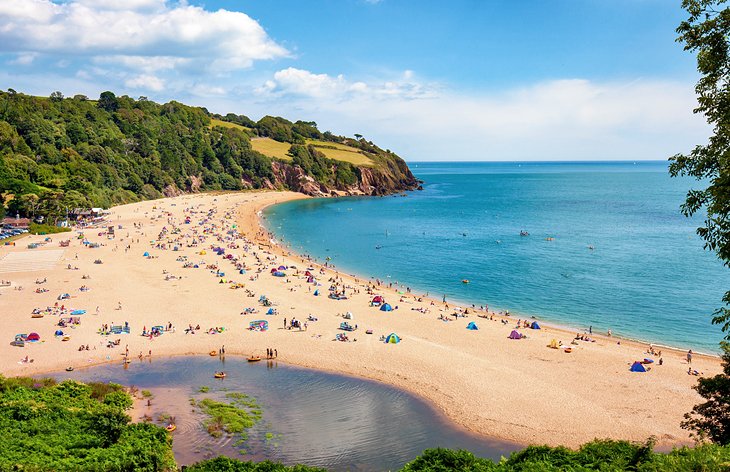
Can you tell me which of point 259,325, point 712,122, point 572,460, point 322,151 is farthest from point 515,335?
point 322,151

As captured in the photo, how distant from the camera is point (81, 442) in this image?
59.3 ft

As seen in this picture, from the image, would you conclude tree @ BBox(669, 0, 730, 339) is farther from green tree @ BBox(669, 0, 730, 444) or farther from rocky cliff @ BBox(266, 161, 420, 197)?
rocky cliff @ BBox(266, 161, 420, 197)

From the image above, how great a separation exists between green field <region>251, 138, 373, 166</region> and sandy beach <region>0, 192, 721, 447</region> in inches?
4392

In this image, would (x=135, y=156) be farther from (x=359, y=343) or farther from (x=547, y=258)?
(x=359, y=343)

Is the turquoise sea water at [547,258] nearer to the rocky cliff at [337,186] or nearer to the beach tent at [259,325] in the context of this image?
the beach tent at [259,325]

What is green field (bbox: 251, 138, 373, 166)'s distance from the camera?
16750 cm

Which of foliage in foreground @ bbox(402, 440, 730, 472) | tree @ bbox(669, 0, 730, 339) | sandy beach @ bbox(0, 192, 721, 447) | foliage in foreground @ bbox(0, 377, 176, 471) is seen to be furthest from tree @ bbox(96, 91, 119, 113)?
tree @ bbox(669, 0, 730, 339)

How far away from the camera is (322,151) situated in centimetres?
17812

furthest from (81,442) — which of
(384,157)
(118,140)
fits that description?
(384,157)

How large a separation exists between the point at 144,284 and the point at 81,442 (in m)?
32.1

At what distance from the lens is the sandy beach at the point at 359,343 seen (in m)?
25.9

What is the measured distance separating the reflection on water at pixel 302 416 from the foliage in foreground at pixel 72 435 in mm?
2937

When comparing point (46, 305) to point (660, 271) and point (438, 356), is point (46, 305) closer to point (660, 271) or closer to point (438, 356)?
point (438, 356)

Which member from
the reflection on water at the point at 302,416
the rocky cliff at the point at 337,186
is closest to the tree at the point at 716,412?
the reflection on water at the point at 302,416
